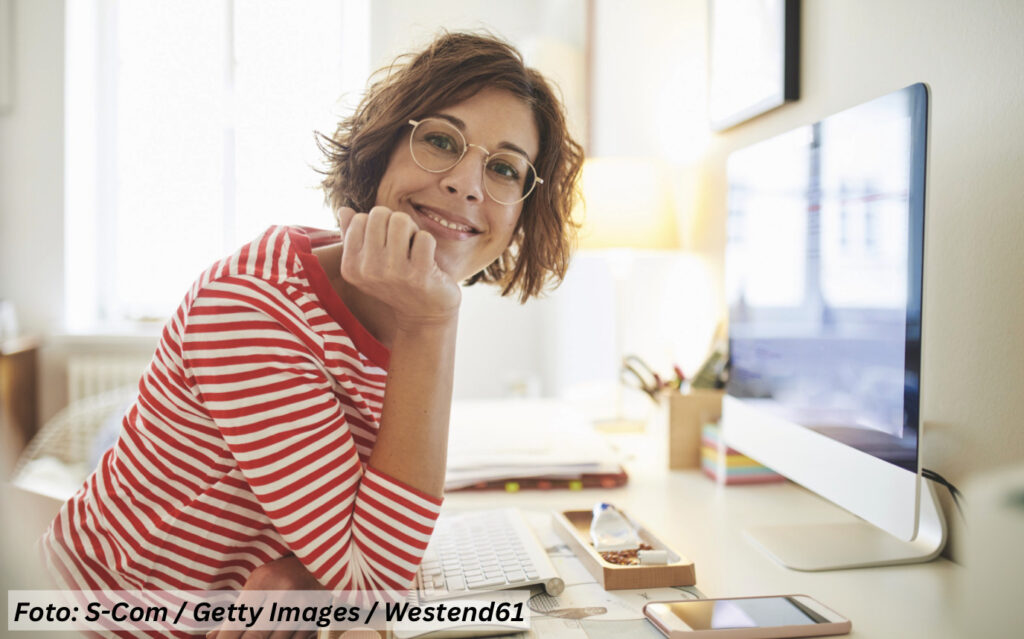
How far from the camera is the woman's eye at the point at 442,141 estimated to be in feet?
2.93

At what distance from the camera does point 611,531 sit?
933 mm

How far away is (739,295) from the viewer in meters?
1.22

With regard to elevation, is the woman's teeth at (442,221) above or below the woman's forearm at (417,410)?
above

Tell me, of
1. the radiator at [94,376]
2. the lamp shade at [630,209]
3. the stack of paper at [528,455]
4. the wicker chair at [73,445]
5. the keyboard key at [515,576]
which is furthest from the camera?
the radiator at [94,376]

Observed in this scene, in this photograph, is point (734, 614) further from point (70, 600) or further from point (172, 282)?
point (172, 282)

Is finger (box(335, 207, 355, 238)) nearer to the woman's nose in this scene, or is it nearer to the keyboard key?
the woman's nose

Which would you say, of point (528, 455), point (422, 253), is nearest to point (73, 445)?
point (528, 455)

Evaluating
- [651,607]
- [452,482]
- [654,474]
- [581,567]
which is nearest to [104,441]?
[452,482]

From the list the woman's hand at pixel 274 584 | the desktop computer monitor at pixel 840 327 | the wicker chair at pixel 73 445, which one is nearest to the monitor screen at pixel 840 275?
the desktop computer monitor at pixel 840 327

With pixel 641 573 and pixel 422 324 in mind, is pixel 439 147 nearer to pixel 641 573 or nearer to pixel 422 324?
pixel 422 324

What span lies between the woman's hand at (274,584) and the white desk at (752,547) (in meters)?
0.41

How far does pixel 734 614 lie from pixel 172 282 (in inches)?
142

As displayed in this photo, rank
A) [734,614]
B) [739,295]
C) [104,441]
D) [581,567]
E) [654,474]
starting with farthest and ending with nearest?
[104,441]
[654,474]
[739,295]
[581,567]
[734,614]

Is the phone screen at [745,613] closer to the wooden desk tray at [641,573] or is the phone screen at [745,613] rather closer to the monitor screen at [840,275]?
the wooden desk tray at [641,573]
